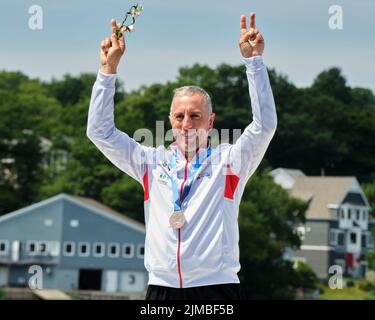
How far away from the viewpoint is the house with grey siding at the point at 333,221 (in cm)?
11781

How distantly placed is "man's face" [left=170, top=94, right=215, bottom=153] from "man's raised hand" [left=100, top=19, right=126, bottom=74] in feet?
1.22

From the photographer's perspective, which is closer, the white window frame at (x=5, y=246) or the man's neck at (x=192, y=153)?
the man's neck at (x=192, y=153)

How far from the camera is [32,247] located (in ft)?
332

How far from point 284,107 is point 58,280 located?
33071 millimetres

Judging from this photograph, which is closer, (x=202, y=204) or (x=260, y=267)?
(x=202, y=204)

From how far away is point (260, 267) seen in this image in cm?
9450

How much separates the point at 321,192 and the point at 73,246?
30.1 m

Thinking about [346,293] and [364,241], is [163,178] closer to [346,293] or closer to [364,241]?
[346,293]

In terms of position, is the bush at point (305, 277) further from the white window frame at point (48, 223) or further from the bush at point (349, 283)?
the white window frame at point (48, 223)

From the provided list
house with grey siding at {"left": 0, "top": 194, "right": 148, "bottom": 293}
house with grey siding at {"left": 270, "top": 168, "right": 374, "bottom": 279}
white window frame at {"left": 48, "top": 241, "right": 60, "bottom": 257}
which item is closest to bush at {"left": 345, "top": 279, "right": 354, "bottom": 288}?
house with grey siding at {"left": 270, "top": 168, "right": 374, "bottom": 279}

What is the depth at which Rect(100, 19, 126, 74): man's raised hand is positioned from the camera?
6473mm

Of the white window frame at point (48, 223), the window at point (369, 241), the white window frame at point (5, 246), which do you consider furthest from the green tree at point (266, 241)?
the window at point (369, 241)
